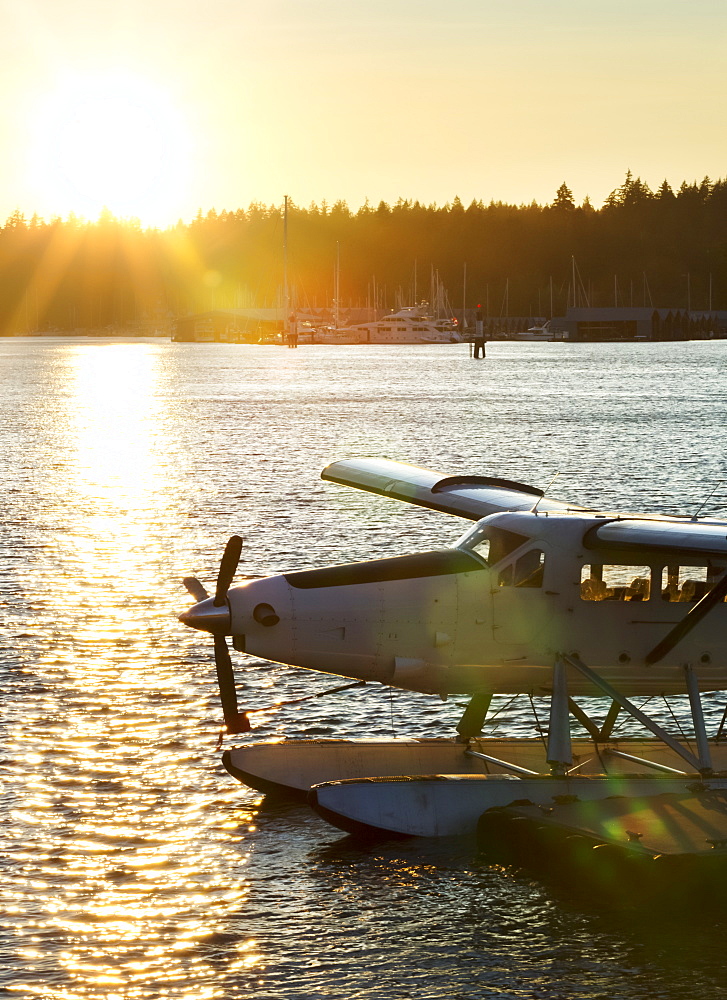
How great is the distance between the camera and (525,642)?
15.5 meters

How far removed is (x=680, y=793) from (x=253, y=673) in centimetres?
1027

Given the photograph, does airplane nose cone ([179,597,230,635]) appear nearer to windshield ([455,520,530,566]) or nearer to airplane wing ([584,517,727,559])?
windshield ([455,520,530,566])

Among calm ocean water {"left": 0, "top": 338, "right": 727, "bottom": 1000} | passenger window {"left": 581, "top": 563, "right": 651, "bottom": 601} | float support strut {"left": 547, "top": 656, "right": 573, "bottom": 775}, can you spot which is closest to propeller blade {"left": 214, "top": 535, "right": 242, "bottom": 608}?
calm ocean water {"left": 0, "top": 338, "right": 727, "bottom": 1000}

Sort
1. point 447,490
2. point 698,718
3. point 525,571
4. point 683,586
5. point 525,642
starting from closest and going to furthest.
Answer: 1. point 525,571
2. point 525,642
3. point 698,718
4. point 683,586
5. point 447,490

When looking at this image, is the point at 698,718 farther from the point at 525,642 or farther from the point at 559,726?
the point at 525,642

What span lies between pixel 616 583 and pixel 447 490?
175 inches

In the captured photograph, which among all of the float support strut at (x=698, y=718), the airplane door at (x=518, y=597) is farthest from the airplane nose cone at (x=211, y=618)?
the float support strut at (x=698, y=718)

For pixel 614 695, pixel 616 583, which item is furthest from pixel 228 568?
pixel 614 695

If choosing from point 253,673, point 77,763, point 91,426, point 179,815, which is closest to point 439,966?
point 179,815

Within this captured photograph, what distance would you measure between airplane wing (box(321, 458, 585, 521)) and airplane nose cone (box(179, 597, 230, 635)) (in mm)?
4913

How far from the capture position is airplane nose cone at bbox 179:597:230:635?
14750 millimetres

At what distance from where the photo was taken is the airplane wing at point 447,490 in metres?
18.9

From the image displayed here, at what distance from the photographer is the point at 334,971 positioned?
45.0ft

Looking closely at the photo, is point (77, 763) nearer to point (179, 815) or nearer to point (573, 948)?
point (179, 815)
